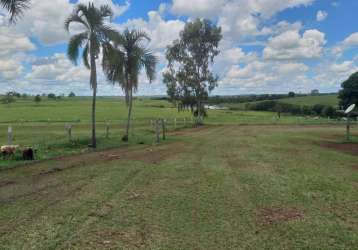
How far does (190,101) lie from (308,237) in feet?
121

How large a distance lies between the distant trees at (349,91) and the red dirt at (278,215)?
48100 millimetres

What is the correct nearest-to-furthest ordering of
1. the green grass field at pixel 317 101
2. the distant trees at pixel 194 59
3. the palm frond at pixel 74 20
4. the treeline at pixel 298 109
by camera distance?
the palm frond at pixel 74 20 < the distant trees at pixel 194 59 < the treeline at pixel 298 109 < the green grass field at pixel 317 101

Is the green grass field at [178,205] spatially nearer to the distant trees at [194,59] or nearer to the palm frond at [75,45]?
the palm frond at [75,45]

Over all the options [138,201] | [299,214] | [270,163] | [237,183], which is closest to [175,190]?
[138,201]

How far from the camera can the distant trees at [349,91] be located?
159ft

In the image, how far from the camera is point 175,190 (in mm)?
7703

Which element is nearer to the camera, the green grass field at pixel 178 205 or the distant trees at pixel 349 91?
the green grass field at pixel 178 205

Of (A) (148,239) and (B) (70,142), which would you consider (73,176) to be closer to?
(A) (148,239)

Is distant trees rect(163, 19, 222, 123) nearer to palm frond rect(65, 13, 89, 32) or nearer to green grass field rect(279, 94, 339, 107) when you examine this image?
palm frond rect(65, 13, 89, 32)

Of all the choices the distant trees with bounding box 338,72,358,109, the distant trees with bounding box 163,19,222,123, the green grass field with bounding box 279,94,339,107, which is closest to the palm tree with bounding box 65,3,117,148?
the distant trees with bounding box 163,19,222,123

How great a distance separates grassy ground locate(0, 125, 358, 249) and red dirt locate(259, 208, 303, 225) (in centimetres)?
2

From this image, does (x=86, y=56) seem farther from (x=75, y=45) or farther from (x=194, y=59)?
(x=194, y=59)

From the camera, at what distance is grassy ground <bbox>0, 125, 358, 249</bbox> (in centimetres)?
481

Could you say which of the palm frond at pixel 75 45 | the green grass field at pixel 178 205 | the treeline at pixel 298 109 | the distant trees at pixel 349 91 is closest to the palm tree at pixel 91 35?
the palm frond at pixel 75 45
